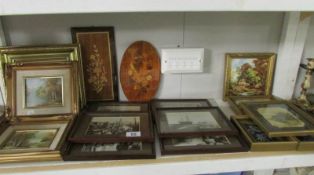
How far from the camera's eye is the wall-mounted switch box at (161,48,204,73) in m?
0.79

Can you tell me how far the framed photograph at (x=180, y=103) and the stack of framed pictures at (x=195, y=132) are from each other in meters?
0.04

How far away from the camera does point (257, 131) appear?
0.66 meters

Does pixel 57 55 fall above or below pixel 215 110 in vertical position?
above

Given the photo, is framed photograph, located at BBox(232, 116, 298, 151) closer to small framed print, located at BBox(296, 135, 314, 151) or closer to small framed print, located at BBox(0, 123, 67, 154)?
small framed print, located at BBox(296, 135, 314, 151)

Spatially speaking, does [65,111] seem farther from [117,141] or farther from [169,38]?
[169,38]

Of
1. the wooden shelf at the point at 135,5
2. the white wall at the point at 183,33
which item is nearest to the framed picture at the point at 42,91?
the white wall at the point at 183,33

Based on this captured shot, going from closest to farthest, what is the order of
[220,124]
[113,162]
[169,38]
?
[113,162], [220,124], [169,38]

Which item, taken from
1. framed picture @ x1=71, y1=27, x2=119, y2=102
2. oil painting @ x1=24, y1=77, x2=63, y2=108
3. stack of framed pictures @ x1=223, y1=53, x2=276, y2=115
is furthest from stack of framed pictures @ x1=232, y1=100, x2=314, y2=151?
oil painting @ x1=24, y1=77, x2=63, y2=108

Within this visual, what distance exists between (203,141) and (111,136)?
240 mm

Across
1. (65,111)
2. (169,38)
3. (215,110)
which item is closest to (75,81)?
(65,111)

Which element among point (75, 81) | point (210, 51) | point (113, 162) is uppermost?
point (210, 51)

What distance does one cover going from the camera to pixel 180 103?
821 mm

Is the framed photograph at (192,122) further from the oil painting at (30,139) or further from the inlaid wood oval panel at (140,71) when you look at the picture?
the oil painting at (30,139)

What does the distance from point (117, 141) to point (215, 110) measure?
0.32 m
